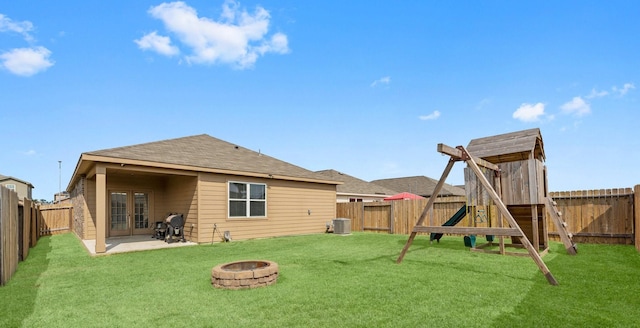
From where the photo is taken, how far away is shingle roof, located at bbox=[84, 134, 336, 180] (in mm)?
10530

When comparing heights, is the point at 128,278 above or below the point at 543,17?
below

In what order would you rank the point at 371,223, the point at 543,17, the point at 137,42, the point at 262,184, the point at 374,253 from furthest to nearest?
the point at 371,223 < the point at 262,184 < the point at 137,42 < the point at 543,17 < the point at 374,253

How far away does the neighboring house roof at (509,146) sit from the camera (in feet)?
27.6

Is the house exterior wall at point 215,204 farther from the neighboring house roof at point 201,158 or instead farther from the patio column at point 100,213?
the patio column at point 100,213

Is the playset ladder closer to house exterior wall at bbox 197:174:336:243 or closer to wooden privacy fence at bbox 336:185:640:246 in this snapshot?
wooden privacy fence at bbox 336:185:640:246

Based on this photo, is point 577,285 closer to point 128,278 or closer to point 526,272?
point 526,272

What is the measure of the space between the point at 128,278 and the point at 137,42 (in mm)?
8170

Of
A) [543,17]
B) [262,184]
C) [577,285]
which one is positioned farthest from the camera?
[262,184]

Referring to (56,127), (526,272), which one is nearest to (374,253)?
(526,272)

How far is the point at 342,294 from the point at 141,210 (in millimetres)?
12297

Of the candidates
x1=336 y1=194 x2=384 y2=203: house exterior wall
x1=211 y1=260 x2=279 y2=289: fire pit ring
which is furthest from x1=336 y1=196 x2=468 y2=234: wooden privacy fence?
x1=211 y1=260 x2=279 y2=289: fire pit ring

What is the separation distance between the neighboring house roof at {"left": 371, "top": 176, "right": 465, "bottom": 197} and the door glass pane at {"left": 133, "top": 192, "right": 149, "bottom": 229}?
2342cm

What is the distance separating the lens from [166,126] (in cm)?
1684

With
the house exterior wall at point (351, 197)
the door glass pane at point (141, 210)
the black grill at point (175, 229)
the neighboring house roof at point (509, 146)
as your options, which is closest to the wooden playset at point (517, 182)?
the neighboring house roof at point (509, 146)
